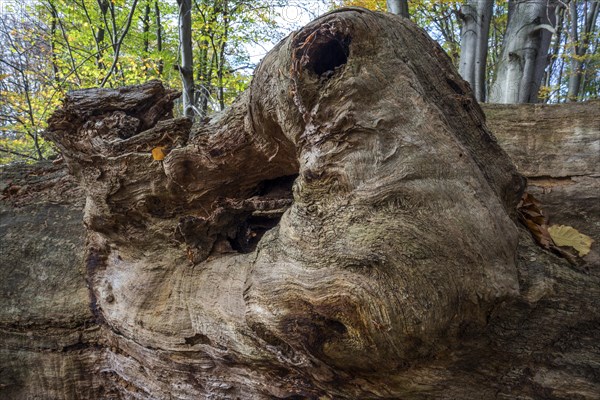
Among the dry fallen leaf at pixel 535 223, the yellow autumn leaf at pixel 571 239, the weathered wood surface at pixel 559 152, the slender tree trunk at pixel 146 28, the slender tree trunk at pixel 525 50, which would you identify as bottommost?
the yellow autumn leaf at pixel 571 239

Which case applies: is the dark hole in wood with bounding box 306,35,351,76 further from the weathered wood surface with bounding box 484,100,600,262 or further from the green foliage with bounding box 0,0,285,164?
the green foliage with bounding box 0,0,285,164

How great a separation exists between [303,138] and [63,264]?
2074 mm

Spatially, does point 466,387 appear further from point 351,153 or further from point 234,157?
point 234,157

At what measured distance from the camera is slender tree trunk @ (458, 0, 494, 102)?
5988 millimetres

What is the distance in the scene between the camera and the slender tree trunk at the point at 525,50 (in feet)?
17.7

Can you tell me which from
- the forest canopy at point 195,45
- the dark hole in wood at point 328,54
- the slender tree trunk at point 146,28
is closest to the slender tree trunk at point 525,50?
the forest canopy at point 195,45

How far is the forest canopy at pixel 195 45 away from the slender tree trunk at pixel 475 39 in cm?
1

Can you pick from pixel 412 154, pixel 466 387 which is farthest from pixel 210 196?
pixel 466 387

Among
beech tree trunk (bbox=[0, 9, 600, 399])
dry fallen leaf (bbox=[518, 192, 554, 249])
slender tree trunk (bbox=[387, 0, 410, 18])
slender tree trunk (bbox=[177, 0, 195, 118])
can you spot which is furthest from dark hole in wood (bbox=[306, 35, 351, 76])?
slender tree trunk (bbox=[177, 0, 195, 118])

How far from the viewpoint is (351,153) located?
59.2 inches

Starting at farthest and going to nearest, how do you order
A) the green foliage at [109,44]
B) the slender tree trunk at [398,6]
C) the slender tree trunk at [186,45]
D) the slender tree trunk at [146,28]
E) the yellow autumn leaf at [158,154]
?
the slender tree trunk at [146,28] < the green foliage at [109,44] < the slender tree trunk at [186,45] < the slender tree trunk at [398,6] < the yellow autumn leaf at [158,154]

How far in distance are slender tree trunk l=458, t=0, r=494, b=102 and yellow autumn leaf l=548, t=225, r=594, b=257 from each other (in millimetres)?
4322

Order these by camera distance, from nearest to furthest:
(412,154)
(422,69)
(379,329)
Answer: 1. (379,329)
2. (412,154)
3. (422,69)

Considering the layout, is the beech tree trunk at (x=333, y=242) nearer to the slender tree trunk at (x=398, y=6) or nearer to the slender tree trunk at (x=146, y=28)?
the slender tree trunk at (x=398, y=6)
